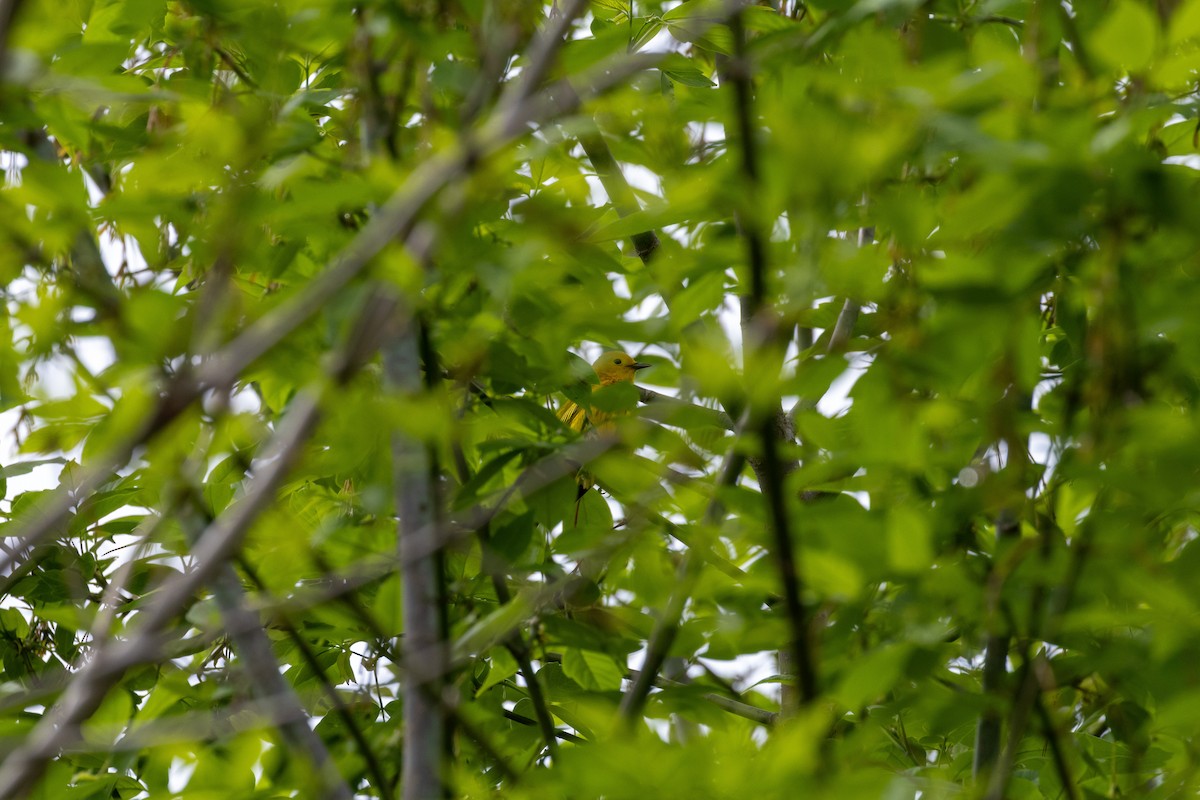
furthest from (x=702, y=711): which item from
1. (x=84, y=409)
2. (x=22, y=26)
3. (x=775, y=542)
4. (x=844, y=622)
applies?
(x=22, y=26)

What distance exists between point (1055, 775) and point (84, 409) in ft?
6.60

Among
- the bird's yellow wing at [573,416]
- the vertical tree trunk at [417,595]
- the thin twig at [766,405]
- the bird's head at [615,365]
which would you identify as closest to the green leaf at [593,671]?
the vertical tree trunk at [417,595]

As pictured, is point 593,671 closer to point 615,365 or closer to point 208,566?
point 208,566

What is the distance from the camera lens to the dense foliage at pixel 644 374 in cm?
137

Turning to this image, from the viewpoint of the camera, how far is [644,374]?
74.9 inches

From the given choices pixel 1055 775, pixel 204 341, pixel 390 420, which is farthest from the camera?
pixel 1055 775

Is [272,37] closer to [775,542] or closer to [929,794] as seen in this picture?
[775,542]

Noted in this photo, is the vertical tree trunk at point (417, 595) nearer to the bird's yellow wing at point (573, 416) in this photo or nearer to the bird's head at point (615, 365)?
the bird's yellow wing at point (573, 416)

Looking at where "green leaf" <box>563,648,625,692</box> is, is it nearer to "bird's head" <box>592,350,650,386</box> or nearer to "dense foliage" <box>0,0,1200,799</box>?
"dense foliage" <box>0,0,1200,799</box>

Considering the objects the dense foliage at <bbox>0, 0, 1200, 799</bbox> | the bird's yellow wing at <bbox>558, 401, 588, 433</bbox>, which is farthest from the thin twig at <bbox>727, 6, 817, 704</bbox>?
the bird's yellow wing at <bbox>558, 401, 588, 433</bbox>

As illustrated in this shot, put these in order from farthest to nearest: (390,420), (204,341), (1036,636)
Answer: (1036,636) < (390,420) < (204,341)

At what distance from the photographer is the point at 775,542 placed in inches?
58.8

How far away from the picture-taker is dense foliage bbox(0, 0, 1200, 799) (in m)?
1.37

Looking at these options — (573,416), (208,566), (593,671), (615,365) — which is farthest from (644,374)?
(615,365)
